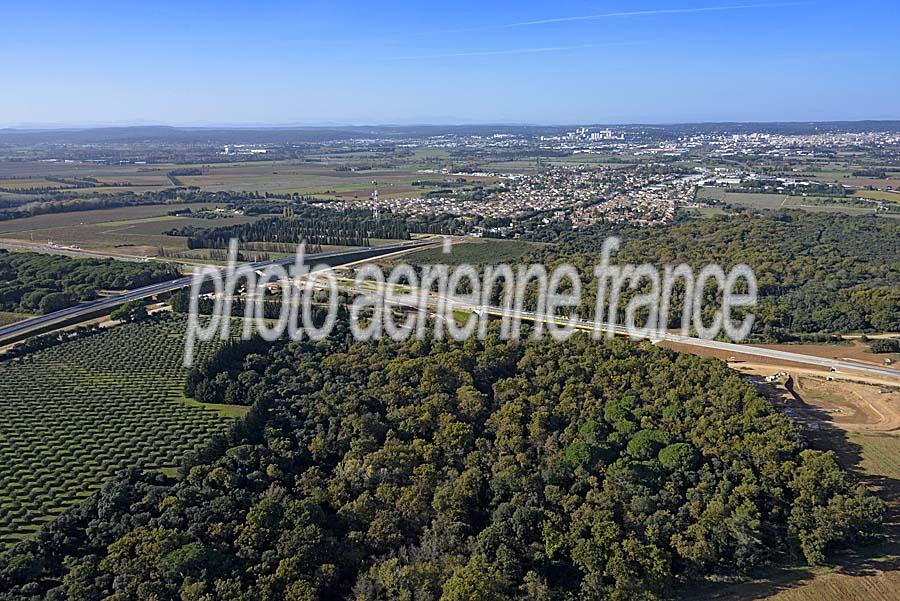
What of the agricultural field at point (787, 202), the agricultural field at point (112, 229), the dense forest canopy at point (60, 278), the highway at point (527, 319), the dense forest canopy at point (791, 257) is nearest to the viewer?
the highway at point (527, 319)

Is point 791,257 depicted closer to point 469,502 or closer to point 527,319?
point 527,319

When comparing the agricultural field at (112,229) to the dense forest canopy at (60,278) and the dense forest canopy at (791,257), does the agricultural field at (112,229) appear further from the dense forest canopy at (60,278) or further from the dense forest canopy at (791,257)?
the dense forest canopy at (791,257)

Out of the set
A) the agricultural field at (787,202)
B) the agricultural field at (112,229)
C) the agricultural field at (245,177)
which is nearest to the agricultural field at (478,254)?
the agricultural field at (112,229)

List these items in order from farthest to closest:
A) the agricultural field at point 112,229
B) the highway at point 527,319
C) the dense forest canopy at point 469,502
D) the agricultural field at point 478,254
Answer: the agricultural field at point 112,229 → the agricultural field at point 478,254 → the highway at point 527,319 → the dense forest canopy at point 469,502

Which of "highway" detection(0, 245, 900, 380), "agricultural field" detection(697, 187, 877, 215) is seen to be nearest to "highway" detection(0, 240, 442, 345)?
"highway" detection(0, 245, 900, 380)

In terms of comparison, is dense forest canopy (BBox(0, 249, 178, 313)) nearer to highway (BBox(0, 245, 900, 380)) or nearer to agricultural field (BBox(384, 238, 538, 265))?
highway (BBox(0, 245, 900, 380))
